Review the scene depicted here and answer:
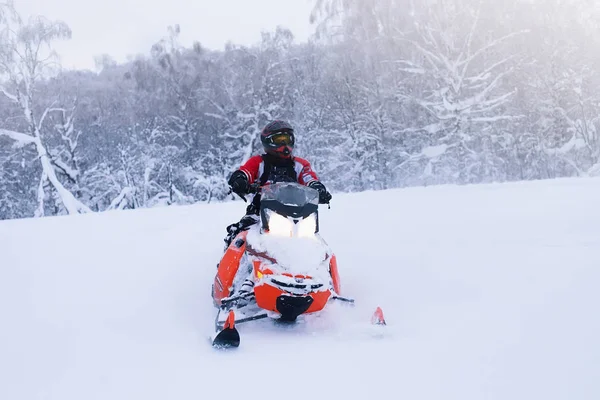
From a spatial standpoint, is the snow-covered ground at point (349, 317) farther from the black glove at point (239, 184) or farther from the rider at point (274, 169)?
the black glove at point (239, 184)

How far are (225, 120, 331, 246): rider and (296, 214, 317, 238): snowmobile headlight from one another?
0.43 m

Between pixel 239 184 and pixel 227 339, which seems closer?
pixel 227 339

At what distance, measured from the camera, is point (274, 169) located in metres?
5.05

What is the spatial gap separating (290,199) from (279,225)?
214 millimetres

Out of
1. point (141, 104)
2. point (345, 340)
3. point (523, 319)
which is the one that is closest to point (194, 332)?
point (345, 340)

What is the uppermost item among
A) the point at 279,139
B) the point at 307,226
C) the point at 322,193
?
the point at 279,139

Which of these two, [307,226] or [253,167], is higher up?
[253,167]

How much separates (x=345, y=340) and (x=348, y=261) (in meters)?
2.44

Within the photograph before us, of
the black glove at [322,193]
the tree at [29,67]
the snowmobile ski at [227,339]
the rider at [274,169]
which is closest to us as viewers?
the snowmobile ski at [227,339]

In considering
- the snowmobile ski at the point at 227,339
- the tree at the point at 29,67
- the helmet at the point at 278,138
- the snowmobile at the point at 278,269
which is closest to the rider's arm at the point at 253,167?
the helmet at the point at 278,138

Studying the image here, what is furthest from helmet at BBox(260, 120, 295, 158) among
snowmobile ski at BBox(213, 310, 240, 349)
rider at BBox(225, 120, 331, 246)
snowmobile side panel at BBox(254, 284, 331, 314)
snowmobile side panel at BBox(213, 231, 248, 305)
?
A: snowmobile ski at BBox(213, 310, 240, 349)

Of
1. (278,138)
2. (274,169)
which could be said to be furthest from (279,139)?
(274,169)

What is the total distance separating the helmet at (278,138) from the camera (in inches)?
195

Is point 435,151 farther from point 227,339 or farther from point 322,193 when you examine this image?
point 227,339
